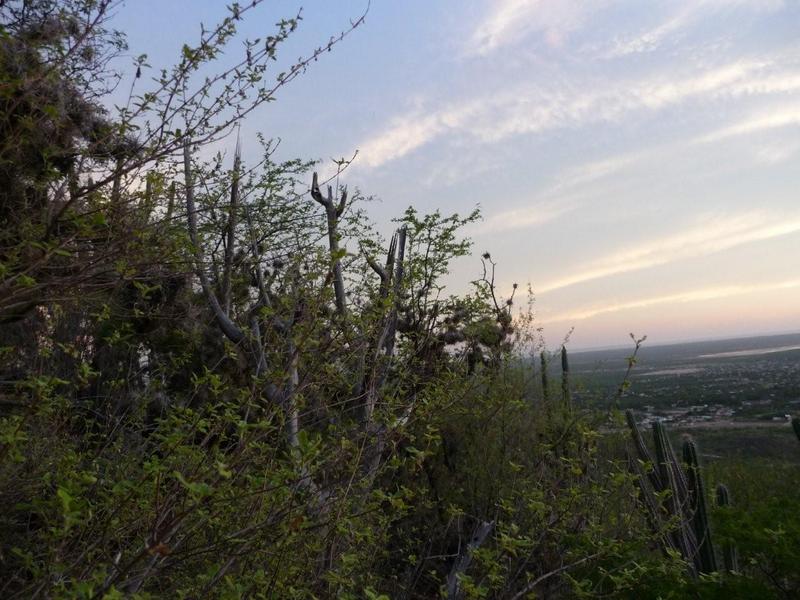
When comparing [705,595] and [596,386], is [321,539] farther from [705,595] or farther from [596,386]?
[596,386]

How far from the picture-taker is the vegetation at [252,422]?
2410mm

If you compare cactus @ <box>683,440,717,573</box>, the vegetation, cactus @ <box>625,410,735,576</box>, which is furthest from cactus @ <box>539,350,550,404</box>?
cactus @ <box>683,440,717,573</box>

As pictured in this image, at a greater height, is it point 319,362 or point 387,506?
point 319,362

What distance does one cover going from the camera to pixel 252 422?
3.43 m

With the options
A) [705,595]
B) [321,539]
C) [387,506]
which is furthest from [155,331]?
[705,595]

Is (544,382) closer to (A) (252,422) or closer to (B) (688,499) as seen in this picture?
(B) (688,499)

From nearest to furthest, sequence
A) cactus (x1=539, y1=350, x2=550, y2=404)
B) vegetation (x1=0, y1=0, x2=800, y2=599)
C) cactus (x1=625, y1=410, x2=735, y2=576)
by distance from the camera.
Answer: vegetation (x1=0, y1=0, x2=800, y2=599) < cactus (x1=625, y1=410, x2=735, y2=576) < cactus (x1=539, y1=350, x2=550, y2=404)

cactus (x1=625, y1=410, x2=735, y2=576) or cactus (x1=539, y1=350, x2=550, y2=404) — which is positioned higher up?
cactus (x1=539, y1=350, x2=550, y2=404)

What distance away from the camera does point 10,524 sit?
4.14 metres

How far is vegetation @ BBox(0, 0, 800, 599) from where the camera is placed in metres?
2.41

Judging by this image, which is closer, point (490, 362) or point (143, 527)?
point (143, 527)

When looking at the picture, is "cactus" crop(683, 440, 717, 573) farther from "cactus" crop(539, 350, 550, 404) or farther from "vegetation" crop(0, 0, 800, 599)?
"cactus" crop(539, 350, 550, 404)

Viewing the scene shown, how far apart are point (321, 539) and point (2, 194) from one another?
5.58 m

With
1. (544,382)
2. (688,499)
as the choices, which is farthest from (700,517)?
(544,382)
